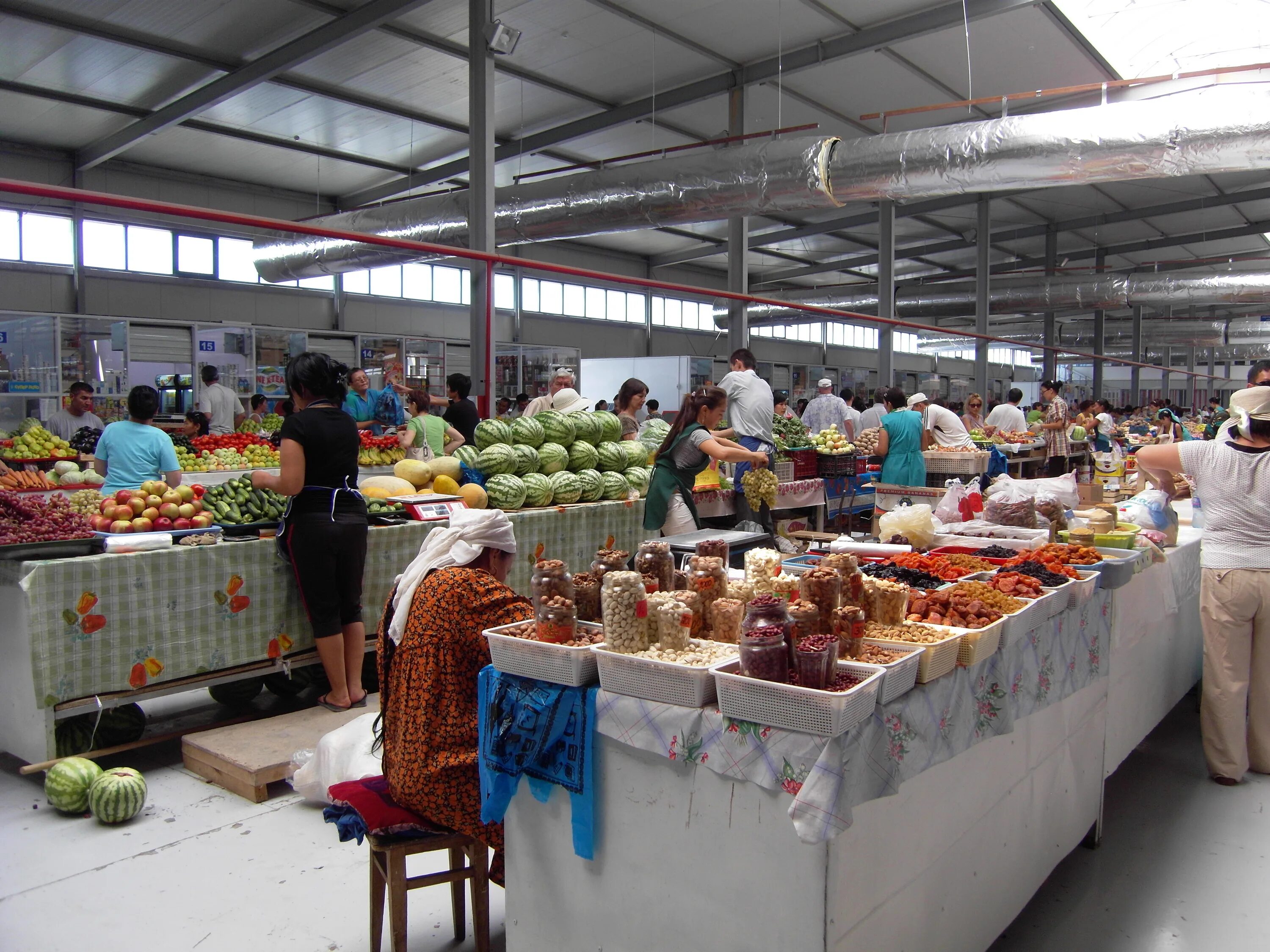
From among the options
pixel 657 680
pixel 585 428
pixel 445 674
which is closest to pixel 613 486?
pixel 585 428

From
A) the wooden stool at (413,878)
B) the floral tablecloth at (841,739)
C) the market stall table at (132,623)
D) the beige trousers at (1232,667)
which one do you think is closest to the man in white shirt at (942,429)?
the beige trousers at (1232,667)

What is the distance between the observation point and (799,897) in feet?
6.22

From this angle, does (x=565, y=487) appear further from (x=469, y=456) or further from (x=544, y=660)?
(x=544, y=660)

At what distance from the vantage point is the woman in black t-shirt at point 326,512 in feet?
13.5

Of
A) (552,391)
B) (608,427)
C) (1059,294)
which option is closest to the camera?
(608,427)

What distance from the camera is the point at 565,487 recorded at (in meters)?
5.84

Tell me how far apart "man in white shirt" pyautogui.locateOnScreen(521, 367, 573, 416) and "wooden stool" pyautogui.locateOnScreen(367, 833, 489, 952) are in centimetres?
448

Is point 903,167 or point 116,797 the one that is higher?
point 903,167

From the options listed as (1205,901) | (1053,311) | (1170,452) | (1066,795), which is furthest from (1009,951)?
(1053,311)

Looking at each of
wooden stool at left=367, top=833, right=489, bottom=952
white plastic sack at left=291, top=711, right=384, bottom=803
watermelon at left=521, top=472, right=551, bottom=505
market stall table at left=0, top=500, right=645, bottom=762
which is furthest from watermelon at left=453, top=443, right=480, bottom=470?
wooden stool at left=367, top=833, right=489, bottom=952

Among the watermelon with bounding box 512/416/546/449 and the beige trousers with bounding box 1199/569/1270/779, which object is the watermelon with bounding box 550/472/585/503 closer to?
the watermelon with bounding box 512/416/546/449

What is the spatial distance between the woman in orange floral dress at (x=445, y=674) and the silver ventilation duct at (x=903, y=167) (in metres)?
6.99

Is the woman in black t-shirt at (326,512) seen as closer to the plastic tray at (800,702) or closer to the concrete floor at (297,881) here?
the concrete floor at (297,881)

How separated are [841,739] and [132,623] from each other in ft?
11.0
